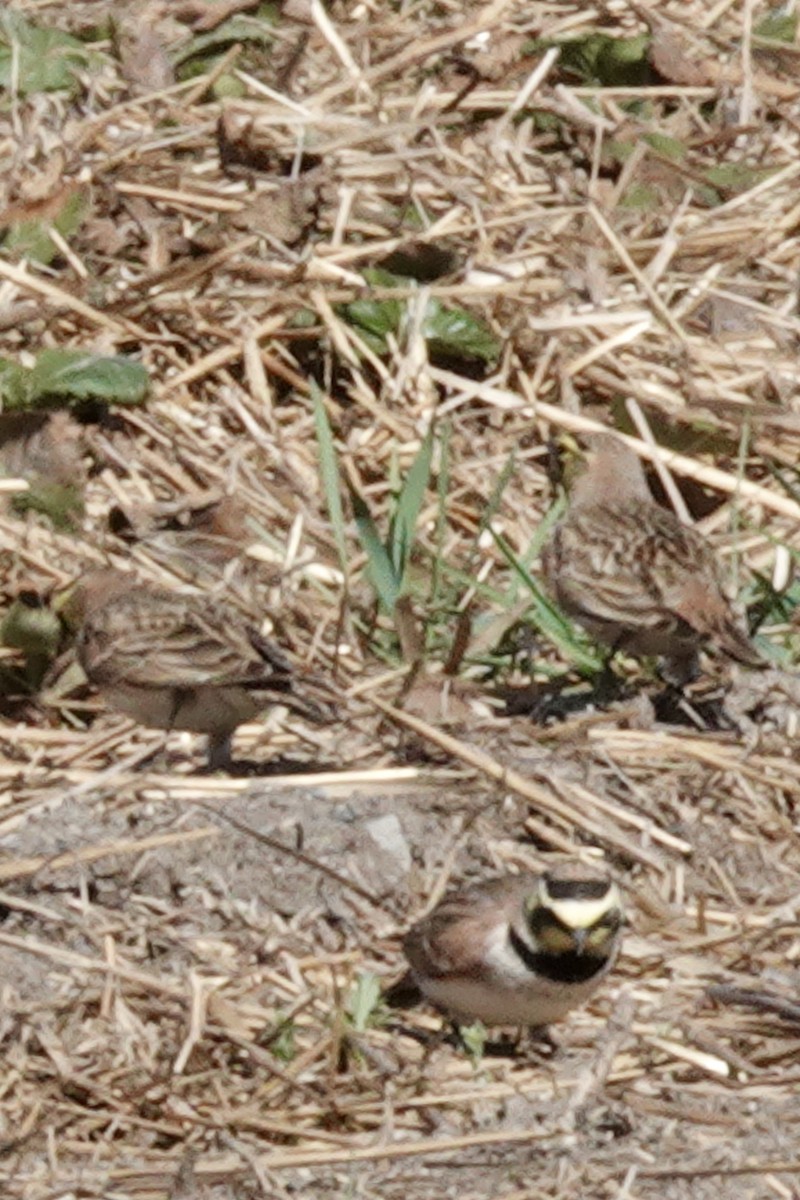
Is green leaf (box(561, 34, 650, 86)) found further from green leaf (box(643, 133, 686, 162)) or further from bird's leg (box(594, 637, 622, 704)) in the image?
bird's leg (box(594, 637, 622, 704))

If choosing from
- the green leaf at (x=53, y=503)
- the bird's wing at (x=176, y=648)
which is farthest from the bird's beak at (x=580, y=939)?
the green leaf at (x=53, y=503)

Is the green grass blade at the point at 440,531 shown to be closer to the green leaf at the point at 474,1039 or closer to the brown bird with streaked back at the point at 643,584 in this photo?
the brown bird with streaked back at the point at 643,584

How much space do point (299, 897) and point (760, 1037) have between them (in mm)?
1195

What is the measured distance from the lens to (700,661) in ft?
28.2

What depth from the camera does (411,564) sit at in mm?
9016

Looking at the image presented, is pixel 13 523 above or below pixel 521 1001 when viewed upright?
below

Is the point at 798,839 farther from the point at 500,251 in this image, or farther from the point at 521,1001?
the point at 500,251

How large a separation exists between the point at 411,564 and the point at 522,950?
8.04ft

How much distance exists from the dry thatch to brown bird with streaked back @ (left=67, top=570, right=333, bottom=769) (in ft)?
0.61

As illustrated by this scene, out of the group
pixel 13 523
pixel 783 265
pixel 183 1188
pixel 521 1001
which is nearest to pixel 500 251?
pixel 783 265

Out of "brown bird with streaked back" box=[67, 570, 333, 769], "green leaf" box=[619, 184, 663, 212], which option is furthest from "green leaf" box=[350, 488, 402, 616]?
"green leaf" box=[619, 184, 663, 212]

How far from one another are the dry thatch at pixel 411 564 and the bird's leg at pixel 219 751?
15cm

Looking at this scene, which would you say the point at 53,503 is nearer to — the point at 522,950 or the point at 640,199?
the point at 640,199

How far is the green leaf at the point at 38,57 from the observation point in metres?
10.7
